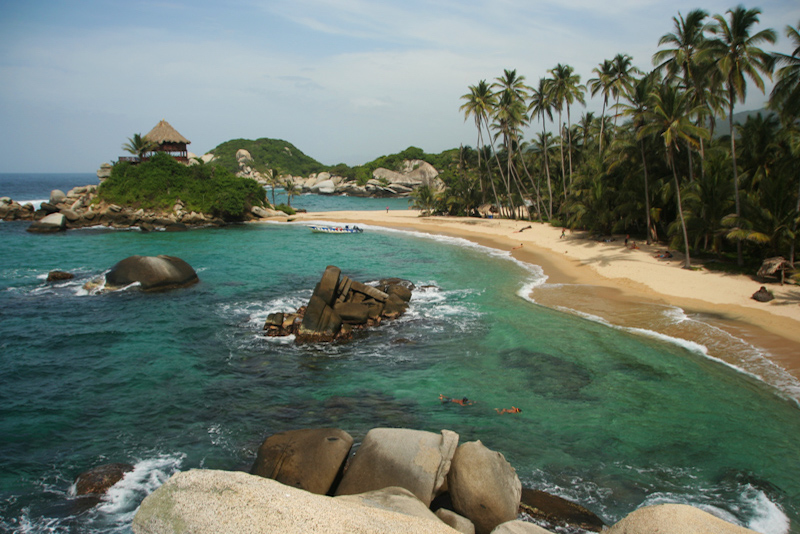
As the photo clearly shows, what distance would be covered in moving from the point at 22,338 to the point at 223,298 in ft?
29.7

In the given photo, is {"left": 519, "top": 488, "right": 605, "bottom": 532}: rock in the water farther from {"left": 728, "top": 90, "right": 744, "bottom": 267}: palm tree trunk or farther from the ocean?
{"left": 728, "top": 90, "right": 744, "bottom": 267}: palm tree trunk

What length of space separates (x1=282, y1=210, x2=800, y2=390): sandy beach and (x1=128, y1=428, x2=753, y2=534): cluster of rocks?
13.7 meters

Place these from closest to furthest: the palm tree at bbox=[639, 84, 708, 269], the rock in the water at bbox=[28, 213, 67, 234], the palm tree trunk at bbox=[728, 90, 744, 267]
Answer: the palm tree trunk at bbox=[728, 90, 744, 267], the palm tree at bbox=[639, 84, 708, 269], the rock in the water at bbox=[28, 213, 67, 234]

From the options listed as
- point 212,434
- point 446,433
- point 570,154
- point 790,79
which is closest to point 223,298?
point 212,434

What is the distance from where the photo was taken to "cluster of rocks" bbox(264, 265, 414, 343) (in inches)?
810

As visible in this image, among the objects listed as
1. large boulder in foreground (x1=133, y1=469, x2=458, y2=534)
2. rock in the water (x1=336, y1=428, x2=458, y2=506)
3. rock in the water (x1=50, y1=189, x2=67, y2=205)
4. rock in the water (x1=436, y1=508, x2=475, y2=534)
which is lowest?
rock in the water (x1=436, y1=508, x2=475, y2=534)

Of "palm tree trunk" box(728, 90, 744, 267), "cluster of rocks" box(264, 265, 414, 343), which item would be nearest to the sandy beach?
"palm tree trunk" box(728, 90, 744, 267)

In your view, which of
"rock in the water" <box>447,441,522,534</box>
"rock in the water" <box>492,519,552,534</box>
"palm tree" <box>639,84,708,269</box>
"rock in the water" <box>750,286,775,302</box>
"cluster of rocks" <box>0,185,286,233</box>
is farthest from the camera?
"cluster of rocks" <box>0,185,286,233</box>

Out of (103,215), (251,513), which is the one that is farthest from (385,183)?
(251,513)

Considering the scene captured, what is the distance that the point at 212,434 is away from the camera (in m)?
12.8

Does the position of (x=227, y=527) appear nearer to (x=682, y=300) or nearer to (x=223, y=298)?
(x=223, y=298)

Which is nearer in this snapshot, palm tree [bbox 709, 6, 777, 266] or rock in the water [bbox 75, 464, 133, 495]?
rock in the water [bbox 75, 464, 133, 495]

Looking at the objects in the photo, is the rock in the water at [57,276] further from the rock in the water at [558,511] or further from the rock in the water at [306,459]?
the rock in the water at [558,511]

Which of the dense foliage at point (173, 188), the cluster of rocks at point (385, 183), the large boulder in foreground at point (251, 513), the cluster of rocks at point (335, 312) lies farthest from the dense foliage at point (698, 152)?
the cluster of rocks at point (385, 183)
